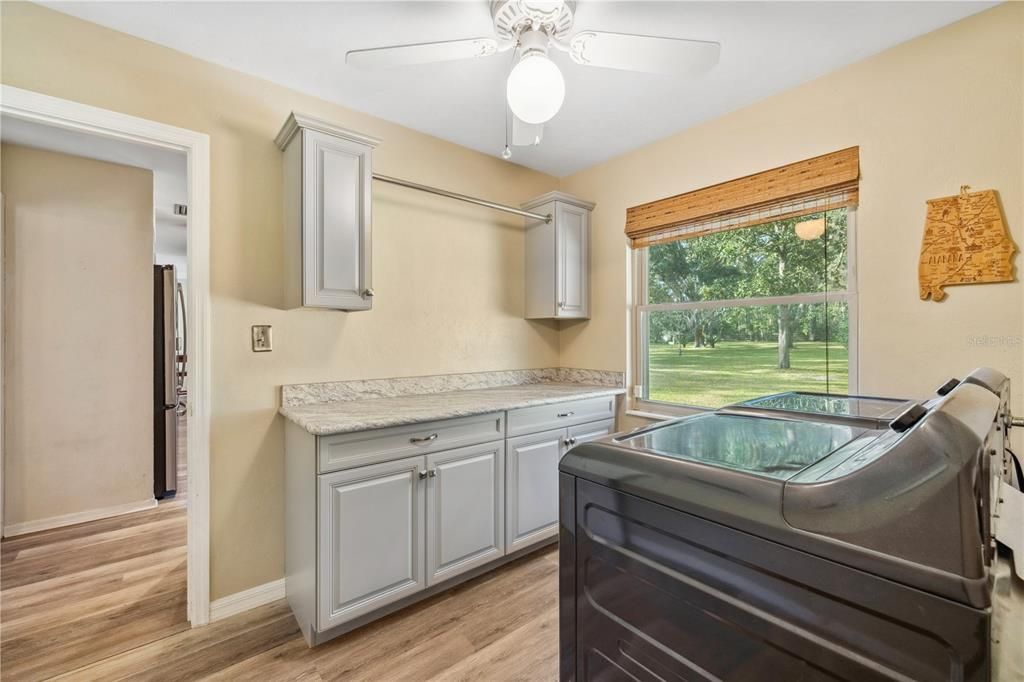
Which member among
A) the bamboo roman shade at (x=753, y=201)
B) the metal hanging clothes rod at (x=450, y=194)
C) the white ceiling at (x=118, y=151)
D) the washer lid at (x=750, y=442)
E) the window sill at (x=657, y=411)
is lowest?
the window sill at (x=657, y=411)

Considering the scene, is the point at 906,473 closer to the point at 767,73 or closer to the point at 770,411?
the point at 770,411

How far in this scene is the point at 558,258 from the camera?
3.01 m

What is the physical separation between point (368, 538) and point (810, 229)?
262 centimetres

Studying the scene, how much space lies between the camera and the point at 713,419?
121 cm

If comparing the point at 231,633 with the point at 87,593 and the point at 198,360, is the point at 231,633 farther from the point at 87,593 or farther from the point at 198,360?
the point at 198,360

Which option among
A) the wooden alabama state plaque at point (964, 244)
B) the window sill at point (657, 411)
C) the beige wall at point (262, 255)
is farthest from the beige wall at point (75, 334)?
the wooden alabama state plaque at point (964, 244)

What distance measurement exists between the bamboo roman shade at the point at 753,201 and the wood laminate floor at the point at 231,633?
7.09 feet

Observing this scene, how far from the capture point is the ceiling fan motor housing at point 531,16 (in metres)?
1.48

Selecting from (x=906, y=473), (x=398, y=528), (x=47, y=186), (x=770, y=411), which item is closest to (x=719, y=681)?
(x=906, y=473)

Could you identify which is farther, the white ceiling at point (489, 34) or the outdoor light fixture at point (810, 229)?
the outdoor light fixture at point (810, 229)

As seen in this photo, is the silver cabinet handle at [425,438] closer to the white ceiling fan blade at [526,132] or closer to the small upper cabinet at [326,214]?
the small upper cabinet at [326,214]

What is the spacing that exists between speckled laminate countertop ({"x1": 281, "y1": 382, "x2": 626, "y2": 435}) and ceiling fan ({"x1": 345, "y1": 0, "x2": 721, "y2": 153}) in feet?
4.31

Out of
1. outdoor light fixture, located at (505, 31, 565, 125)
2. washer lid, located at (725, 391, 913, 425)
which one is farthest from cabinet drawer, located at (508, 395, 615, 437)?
outdoor light fixture, located at (505, 31, 565, 125)

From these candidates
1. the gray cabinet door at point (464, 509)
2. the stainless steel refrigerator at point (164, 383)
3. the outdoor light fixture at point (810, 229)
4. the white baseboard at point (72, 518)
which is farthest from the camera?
the stainless steel refrigerator at point (164, 383)
